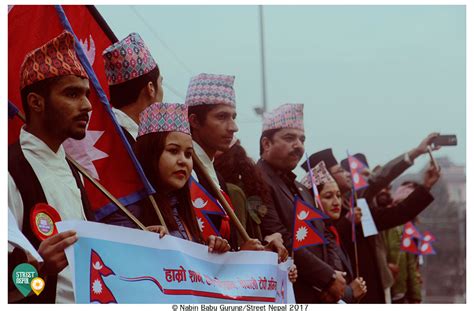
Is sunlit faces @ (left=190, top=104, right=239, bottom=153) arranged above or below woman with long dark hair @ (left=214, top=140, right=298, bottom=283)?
above

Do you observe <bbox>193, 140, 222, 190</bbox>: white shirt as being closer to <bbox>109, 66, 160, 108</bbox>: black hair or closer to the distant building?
<bbox>109, 66, 160, 108</bbox>: black hair

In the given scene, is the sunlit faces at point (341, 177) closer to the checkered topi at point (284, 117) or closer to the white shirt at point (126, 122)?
the checkered topi at point (284, 117)

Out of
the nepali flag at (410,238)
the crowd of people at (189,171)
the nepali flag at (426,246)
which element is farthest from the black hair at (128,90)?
the nepali flag at (426,246)

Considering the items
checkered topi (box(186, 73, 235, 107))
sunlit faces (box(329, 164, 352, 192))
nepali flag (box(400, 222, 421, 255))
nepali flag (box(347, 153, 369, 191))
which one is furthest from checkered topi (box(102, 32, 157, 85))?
nepali flag (box(400, 222, 421, 255))

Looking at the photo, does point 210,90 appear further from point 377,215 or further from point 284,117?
point 377,215

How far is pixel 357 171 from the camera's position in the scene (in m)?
9.11

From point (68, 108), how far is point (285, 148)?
8.23ft

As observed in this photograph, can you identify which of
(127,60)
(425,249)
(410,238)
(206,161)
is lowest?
(425,249)

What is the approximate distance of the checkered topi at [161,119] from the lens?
6102mm

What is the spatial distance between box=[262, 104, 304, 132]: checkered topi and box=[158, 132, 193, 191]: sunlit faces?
134 cm

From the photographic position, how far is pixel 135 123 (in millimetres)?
6117

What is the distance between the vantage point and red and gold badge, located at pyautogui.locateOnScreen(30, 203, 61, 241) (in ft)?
16.9

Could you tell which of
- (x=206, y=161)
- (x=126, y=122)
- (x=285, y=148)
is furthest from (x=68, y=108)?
(x=285, y=148)
